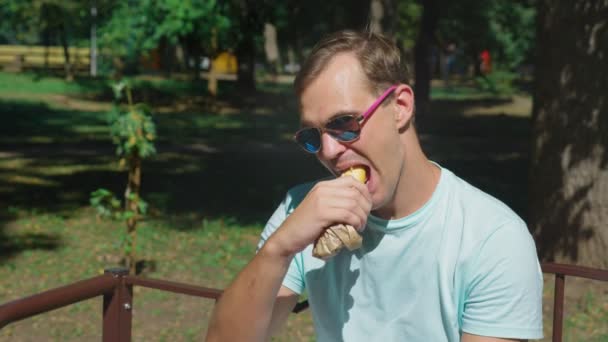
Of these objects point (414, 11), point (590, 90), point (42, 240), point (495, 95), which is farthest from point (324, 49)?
point (414, 11)

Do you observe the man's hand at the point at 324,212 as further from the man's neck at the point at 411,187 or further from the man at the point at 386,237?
the man's neck at the point at 411,187

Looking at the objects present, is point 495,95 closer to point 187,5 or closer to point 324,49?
point 187,5

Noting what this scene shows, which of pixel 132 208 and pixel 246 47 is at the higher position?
pixel 246 47

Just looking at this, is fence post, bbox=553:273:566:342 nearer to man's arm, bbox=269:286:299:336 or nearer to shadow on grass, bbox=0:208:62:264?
man's arm, bbox=269:286:299:336

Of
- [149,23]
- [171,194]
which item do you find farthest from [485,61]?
[171,194]

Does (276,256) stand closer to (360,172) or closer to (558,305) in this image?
(360,172)

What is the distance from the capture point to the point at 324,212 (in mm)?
2113

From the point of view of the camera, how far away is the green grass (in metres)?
6.66

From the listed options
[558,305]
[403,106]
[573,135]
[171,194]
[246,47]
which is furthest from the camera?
A: [246,47]

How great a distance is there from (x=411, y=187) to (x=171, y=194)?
940 cm

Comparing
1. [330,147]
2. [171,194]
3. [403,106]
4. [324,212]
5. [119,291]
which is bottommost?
[171,194]

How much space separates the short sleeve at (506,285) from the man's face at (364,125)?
0.28 m

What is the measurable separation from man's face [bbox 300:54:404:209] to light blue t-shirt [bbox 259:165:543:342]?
110mm

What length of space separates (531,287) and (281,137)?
17.0 meters
